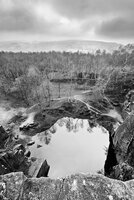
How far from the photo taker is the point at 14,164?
10.5m

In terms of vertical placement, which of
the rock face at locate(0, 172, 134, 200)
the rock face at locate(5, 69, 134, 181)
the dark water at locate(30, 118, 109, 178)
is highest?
the rock face at locate(0, 172, 134, 200)

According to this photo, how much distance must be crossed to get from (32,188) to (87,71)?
119 ft

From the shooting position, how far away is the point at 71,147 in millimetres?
16766

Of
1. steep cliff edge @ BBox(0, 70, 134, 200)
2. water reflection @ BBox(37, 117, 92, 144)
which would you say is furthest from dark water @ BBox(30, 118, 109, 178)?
steep cliff edge @ BBox(0, 70, 134, 200)

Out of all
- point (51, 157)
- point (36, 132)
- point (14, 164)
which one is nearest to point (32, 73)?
point (36, 132)

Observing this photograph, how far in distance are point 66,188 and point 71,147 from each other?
12921mm

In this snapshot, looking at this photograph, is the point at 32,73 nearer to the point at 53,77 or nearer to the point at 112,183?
Answer: the point at 53,77

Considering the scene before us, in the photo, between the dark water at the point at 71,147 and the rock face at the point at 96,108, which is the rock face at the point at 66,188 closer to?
the dark water at the point at 71,147

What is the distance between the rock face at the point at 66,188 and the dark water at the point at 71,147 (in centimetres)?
875

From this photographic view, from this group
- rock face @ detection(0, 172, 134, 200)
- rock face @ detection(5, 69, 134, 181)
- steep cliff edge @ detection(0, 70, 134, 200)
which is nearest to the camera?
rock face @ detection(0, 172, 134, 200)

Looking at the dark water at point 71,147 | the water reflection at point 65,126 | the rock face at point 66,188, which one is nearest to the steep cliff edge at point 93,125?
the rock face at point 66,188

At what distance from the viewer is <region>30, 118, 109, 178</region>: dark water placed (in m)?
13.2

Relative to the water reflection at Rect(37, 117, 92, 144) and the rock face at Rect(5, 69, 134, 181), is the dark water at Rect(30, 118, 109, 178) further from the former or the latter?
the rock face at Rect(5, 69, 134, 181)

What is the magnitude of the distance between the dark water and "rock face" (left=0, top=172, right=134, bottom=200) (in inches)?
345
